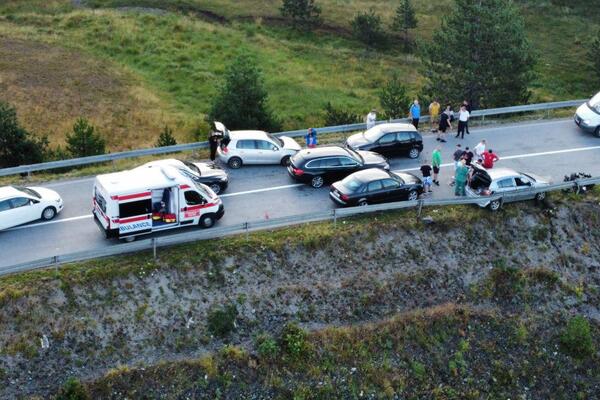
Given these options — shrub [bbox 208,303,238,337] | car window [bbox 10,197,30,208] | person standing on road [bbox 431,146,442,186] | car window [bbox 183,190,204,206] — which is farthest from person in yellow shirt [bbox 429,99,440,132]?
car window [bbox 10,197,30,208]

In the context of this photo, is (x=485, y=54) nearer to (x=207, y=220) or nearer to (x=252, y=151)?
(x=252, y=151)

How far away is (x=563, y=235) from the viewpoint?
84.5 ft

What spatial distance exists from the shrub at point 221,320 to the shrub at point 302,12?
43.5 meters

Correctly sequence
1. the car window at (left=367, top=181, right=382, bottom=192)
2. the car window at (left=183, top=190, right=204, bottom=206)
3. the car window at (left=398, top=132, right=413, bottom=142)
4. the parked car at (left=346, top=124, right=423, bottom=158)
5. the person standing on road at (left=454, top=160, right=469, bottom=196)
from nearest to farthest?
the car window at (left=183, top=190, right=204, bottom=206) → the car window at (left=367, top=181, right=382, bottom=192) → the person standing on road at (left=454, top=160, right=469, bottom=196) → the parked car at (left=346, top=124, right=423, bottom=158) → the car window at (left=398, top=132, right=413, bottom=142)

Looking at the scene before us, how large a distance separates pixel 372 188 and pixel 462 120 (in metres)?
8.14

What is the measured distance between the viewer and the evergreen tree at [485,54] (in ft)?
124

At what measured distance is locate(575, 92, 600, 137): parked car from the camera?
104 feet

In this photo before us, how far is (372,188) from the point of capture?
25.0m

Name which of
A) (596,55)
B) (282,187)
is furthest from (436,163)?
(596,55)

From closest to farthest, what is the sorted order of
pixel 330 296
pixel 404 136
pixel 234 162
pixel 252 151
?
1. pixel 330 296
2. pixel 252 151
3. pixel 234 162
4. pixel 404 136

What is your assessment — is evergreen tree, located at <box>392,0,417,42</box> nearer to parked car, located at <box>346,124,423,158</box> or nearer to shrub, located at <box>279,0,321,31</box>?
shrub, located at <box>279,0,321,31</box>

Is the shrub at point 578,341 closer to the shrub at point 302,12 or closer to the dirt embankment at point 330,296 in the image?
the dirt embankment at point 330,296

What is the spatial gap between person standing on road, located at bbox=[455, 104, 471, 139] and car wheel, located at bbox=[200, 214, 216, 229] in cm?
1298

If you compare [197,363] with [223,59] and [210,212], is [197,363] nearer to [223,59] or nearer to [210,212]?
[210,212]
